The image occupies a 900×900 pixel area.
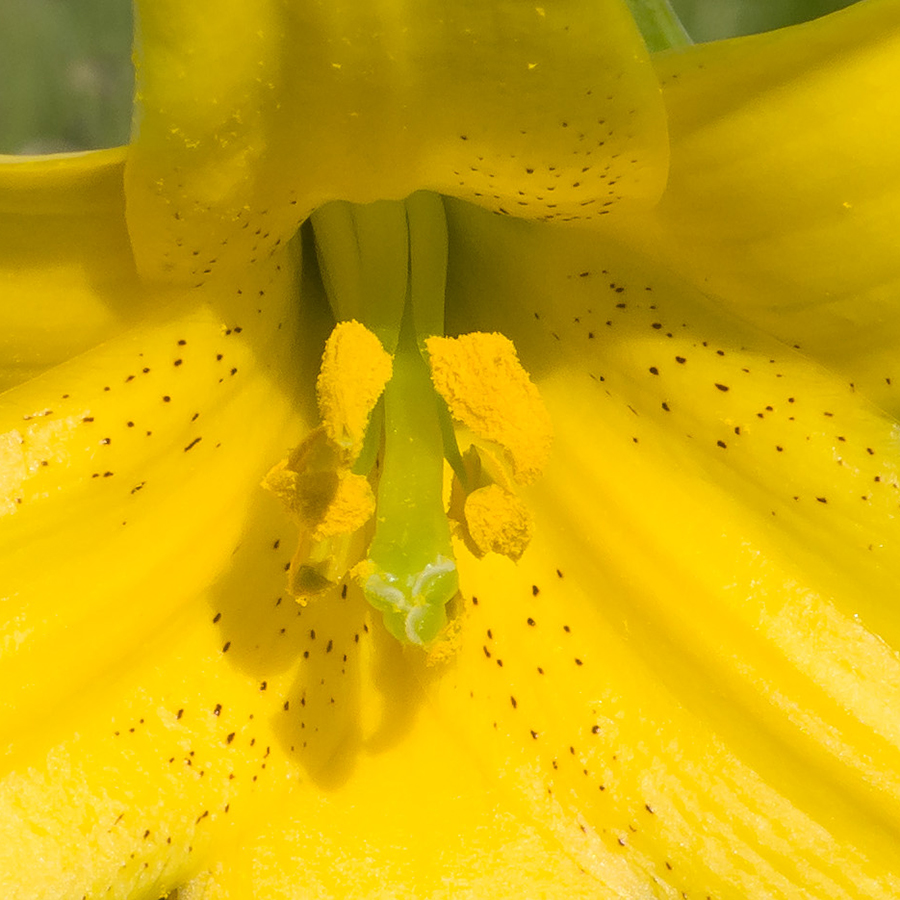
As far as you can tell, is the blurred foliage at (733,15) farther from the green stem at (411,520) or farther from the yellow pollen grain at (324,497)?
the yellow pollen grain at (324,497)

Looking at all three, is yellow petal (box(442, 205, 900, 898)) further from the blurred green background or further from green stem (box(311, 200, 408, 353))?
the blurred green background

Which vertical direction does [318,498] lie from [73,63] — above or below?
below

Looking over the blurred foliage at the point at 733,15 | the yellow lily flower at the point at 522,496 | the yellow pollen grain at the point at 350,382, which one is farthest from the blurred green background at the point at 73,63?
the yellow pollen grain at the point at 350,382

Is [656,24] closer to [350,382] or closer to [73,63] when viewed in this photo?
[350,382]

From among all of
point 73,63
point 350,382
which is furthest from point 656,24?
point 73,63

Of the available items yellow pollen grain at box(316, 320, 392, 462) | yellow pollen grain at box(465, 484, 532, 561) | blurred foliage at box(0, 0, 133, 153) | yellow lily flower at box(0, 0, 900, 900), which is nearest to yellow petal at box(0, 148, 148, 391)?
yellow lily flower at box(0, 0, 900, 900)

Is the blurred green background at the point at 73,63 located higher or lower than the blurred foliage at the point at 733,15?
lower
